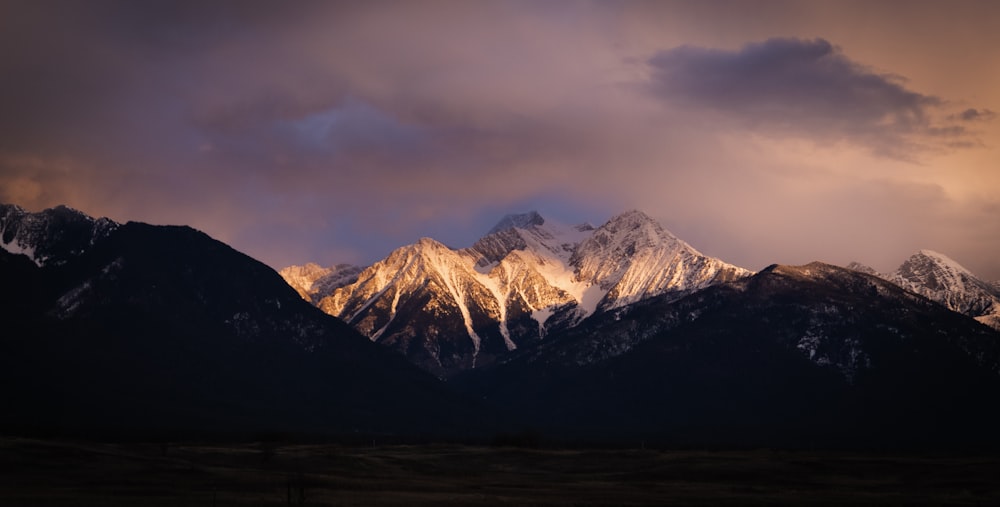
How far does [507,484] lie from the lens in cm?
19425

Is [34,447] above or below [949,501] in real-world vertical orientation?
above

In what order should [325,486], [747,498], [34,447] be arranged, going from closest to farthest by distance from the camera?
[747,498] → [325,486] → [34,447]

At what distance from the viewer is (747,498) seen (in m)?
162

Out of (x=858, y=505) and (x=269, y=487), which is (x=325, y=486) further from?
(x=858, y=505)

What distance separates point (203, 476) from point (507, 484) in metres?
50.8

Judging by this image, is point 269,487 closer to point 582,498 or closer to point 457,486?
point 457,486

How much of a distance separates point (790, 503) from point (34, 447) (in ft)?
400

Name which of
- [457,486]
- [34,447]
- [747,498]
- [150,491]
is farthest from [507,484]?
[34,447]

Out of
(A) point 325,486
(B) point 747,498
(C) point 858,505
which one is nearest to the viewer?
(C) point 858,505

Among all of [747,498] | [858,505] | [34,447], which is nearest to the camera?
[858,505]

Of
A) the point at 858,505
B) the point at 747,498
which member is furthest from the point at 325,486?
the point at 858,505

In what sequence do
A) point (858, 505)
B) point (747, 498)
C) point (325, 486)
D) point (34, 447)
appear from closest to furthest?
point (858, 505)
point (747, 498)
point (325, 486)
point (34, 447)

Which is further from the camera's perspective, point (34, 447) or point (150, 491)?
point (34, 447)

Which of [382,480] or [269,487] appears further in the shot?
[382,480]
